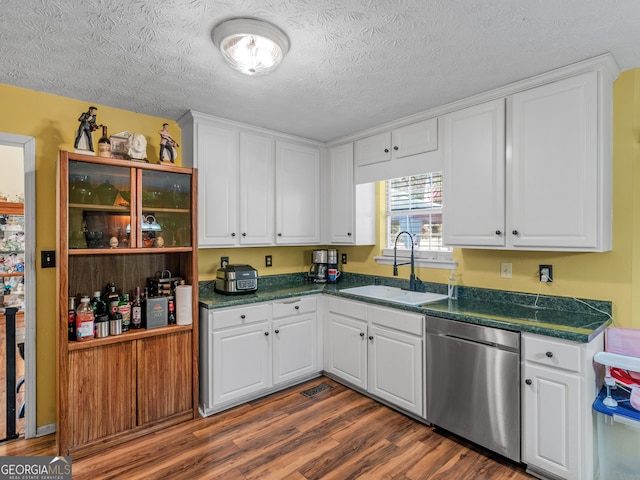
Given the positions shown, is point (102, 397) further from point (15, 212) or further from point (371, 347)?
point (15, 212)

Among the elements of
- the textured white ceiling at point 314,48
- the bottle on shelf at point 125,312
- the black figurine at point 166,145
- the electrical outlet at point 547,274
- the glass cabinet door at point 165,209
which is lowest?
the bottle on shelf at point 125,312

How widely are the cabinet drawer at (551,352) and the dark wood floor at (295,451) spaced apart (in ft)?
2.25

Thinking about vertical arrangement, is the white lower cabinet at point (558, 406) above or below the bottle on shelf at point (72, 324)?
below

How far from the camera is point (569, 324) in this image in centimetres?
193

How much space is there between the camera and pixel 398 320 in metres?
2.57

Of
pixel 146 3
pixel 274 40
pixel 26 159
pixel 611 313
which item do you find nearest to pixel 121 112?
pixel 26 159

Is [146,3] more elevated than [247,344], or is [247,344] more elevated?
[146,3]

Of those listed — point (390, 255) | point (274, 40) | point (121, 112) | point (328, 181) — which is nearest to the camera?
point (274, 40)

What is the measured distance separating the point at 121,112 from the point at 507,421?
343 centimetres

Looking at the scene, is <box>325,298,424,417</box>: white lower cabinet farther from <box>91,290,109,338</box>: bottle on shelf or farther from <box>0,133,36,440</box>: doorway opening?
<box>0,133,36,440</box>: doorway opening

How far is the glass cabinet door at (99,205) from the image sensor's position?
223cm

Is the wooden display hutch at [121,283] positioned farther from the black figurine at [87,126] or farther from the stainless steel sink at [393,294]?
the stainless steel sink at [393,294]

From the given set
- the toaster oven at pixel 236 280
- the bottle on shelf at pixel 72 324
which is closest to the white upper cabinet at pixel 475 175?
the toaster oven at pixel 236 280

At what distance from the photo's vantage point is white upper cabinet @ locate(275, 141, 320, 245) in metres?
3.33
